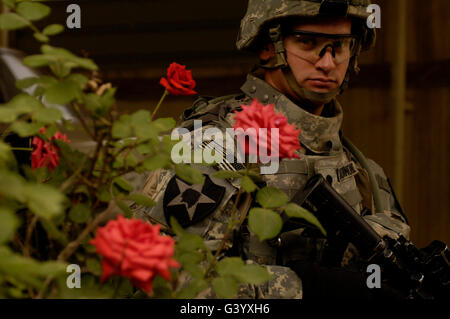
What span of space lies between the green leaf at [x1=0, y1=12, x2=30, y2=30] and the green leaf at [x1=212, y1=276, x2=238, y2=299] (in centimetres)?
33

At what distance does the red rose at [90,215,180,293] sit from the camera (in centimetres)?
45

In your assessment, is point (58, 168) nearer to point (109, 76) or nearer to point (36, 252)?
point (36, 252)

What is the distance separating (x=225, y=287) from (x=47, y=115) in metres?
0.26

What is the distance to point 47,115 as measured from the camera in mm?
533

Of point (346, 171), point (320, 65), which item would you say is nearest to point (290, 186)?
point (346, 171)

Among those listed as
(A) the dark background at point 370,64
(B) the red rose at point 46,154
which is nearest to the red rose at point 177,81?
(B) the red rose at point 46,154

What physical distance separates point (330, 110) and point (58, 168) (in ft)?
3.07

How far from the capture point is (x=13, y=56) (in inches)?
82.2

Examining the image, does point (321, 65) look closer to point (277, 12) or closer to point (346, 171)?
point (277, 12)

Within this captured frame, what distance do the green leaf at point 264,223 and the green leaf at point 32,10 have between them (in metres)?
0.32
